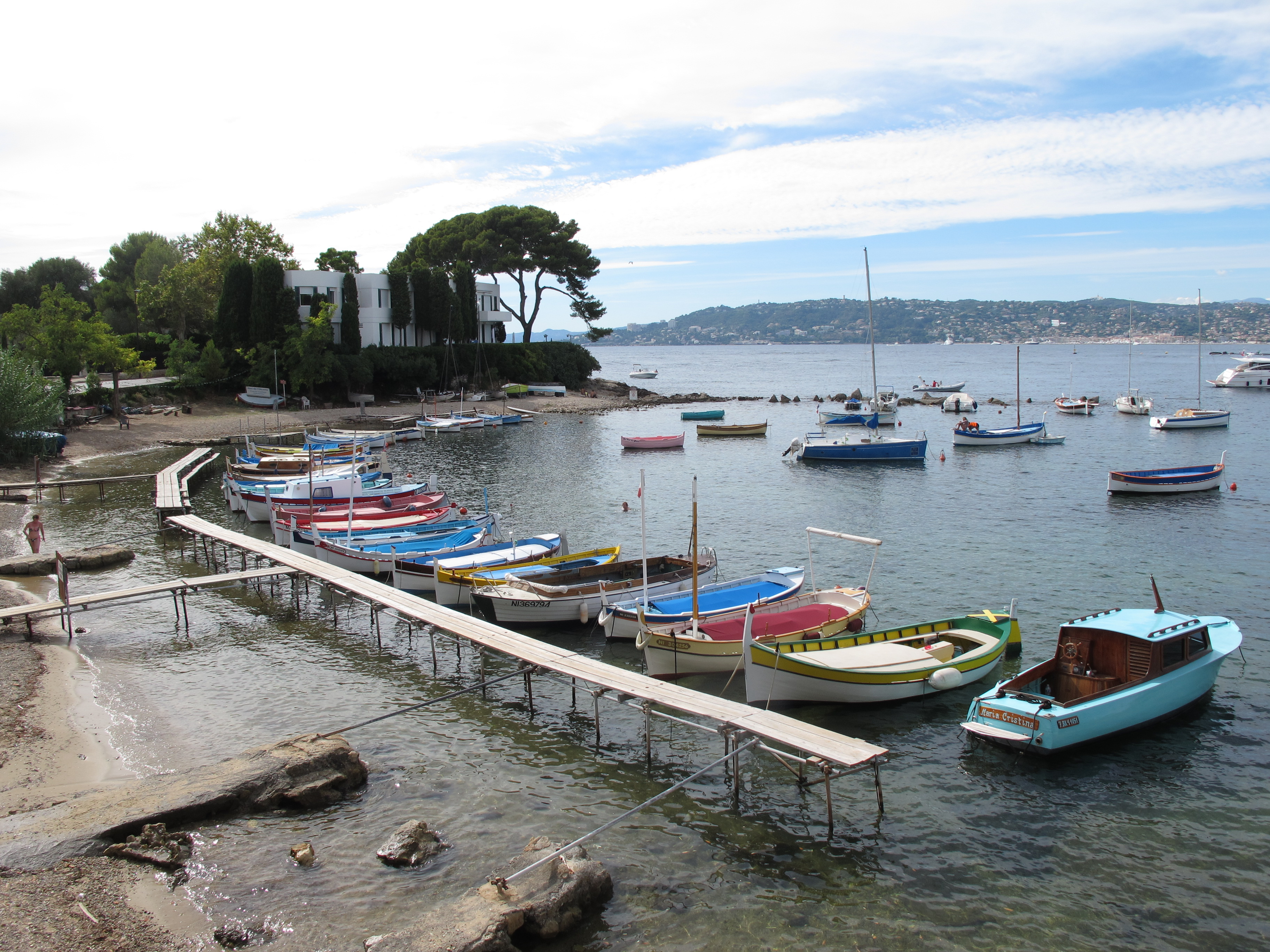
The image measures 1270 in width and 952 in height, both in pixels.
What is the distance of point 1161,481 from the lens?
42.2 metres

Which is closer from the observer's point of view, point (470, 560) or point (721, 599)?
point (721, 599)

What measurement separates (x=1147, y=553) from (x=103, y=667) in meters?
33.8

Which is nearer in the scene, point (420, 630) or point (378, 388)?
point (420, 630)

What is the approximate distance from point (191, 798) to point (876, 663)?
Answer: 13.4m

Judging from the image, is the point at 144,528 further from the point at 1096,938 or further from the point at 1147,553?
the point at 1147,553

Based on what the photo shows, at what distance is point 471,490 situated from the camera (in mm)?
45312

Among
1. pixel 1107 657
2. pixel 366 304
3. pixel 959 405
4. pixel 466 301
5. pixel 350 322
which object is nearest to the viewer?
pixel 1107 657

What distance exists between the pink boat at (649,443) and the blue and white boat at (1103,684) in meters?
47.3

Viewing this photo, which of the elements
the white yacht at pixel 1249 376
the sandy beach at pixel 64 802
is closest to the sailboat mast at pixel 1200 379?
the white yacht at pixel 1249 376

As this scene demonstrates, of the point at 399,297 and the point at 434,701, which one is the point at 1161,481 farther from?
the point at 399,297

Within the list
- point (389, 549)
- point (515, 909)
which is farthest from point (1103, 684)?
point (389, 549)

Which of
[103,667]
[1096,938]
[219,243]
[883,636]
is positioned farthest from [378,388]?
[1096,938]

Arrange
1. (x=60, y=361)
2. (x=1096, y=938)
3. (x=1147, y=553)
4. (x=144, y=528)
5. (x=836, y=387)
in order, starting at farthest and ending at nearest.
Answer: (x=836, y=387), (x=60, y=361), (x=144, y=528), (x=1147, y=553), (x=1096, y=938)

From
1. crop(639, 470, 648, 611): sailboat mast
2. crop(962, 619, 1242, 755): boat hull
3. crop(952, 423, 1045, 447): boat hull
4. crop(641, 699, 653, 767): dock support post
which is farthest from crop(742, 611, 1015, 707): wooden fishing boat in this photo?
crop(952, 423, 1045, 447): boat hull
